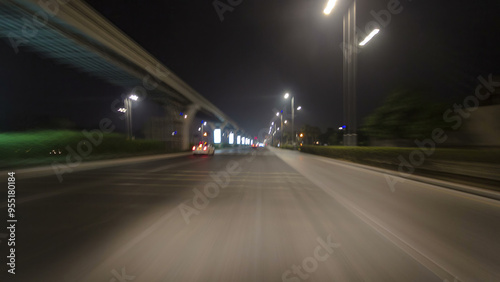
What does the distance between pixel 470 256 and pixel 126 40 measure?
2455 centimetres

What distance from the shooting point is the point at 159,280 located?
2.99 meters

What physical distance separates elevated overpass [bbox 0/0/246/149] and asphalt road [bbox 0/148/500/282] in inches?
493

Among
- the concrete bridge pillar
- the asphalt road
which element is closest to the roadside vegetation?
the asphalt road

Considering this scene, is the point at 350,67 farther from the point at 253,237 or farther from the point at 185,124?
the point at 185,124

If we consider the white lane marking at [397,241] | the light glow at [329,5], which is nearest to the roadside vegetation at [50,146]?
the white lane marking at [397,241]

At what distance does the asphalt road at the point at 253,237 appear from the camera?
3.24m

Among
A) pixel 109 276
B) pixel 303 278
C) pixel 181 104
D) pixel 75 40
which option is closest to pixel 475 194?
pixel 303 278

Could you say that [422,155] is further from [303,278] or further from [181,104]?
[181,104]

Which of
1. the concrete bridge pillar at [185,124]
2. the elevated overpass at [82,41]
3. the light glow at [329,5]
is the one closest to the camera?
the light glow at [329,5]

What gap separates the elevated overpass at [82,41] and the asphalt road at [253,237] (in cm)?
1253

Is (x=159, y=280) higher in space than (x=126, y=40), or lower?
lower

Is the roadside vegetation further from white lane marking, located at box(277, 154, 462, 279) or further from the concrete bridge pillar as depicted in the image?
the concrete bridge pillar

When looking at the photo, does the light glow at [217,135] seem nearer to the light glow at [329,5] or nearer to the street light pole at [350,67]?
the street light pole at [350,67]

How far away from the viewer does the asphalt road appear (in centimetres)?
324
